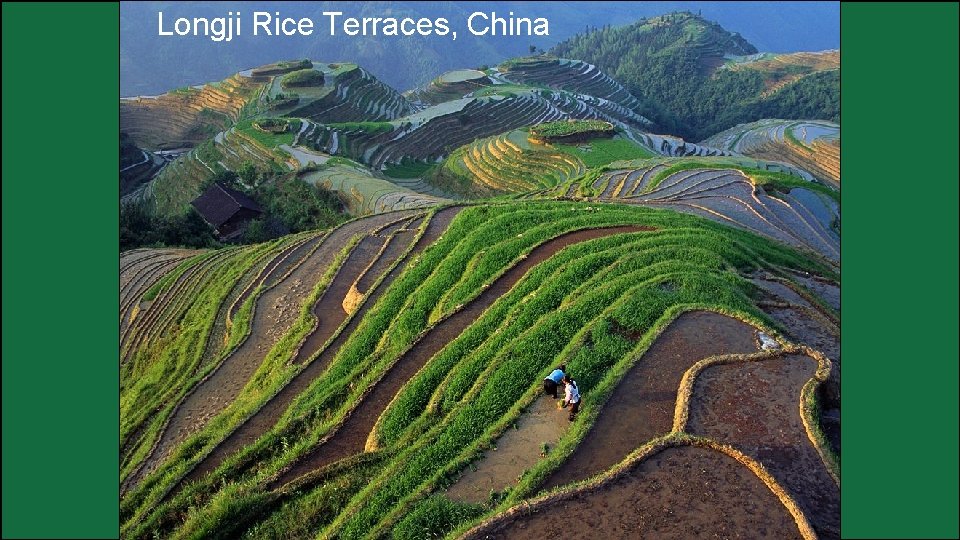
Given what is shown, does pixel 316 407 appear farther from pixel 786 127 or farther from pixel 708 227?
pixel 786 127

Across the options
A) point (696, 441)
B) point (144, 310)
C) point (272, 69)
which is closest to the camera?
point (696, 441)

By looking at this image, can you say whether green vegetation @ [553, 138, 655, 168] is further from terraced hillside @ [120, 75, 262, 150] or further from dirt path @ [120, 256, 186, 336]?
terraced hillside @ [120, 75, 262, 150]

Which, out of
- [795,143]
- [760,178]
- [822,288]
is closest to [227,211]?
[760,178]

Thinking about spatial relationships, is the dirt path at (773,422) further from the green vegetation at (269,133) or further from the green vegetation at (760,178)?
the green vegetation at (269,133)

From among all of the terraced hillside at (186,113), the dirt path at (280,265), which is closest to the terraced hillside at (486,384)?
the dirt path at (280,265)

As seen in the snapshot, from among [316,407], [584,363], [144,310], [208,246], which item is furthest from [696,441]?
[208,246]

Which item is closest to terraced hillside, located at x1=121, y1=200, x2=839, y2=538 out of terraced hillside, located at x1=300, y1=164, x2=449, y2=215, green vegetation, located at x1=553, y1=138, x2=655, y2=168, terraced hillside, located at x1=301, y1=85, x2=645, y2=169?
terraced hillside, located at x1=300, y1=164, x2=449, y2=215
